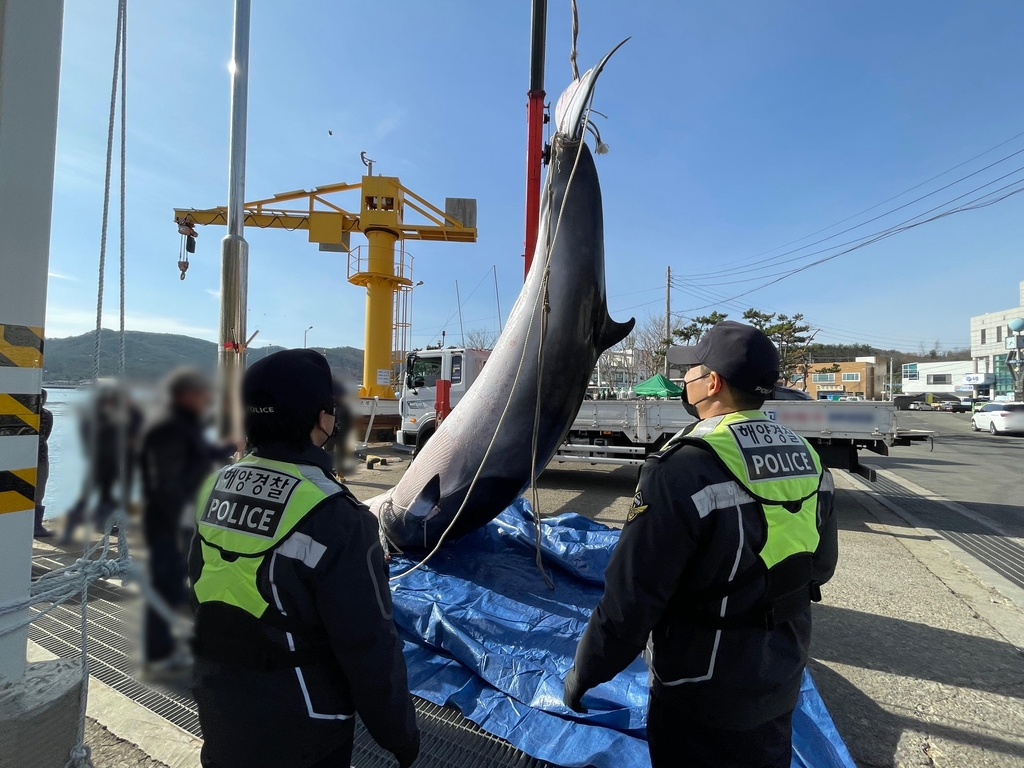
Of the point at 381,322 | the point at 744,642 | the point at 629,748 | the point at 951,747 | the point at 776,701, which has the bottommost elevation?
the point at 951,747

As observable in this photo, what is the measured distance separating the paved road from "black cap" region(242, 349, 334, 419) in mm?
8587

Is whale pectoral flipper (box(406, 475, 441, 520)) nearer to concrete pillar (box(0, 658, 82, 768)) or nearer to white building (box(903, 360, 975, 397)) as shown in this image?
concrete pillar (box(0, 658, 82, 768))

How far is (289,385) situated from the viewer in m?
0.95

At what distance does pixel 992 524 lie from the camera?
6.86 metres

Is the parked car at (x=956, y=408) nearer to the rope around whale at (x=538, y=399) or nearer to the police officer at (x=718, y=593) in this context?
the rope around whale at (x=538, y=399)

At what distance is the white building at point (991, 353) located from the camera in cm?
3862

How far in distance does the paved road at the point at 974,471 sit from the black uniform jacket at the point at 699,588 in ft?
24.1

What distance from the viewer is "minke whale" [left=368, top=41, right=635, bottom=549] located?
3176 millimetres

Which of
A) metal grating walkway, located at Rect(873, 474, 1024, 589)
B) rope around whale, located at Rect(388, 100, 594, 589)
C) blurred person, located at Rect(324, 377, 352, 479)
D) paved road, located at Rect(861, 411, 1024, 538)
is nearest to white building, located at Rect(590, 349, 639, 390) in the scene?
paved road, located at Rect(861, 411, 1024, 538)

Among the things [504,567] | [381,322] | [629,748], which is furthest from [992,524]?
[381,322]

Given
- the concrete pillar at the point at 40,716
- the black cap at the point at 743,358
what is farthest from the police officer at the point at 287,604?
the black cap at the point at 743,358

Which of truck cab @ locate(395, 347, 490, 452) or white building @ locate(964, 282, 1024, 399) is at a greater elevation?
white building @ locate(964, 282, 1024, 399)

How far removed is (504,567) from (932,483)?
9.98 m

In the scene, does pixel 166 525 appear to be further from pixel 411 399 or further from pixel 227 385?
pixel 411 399
